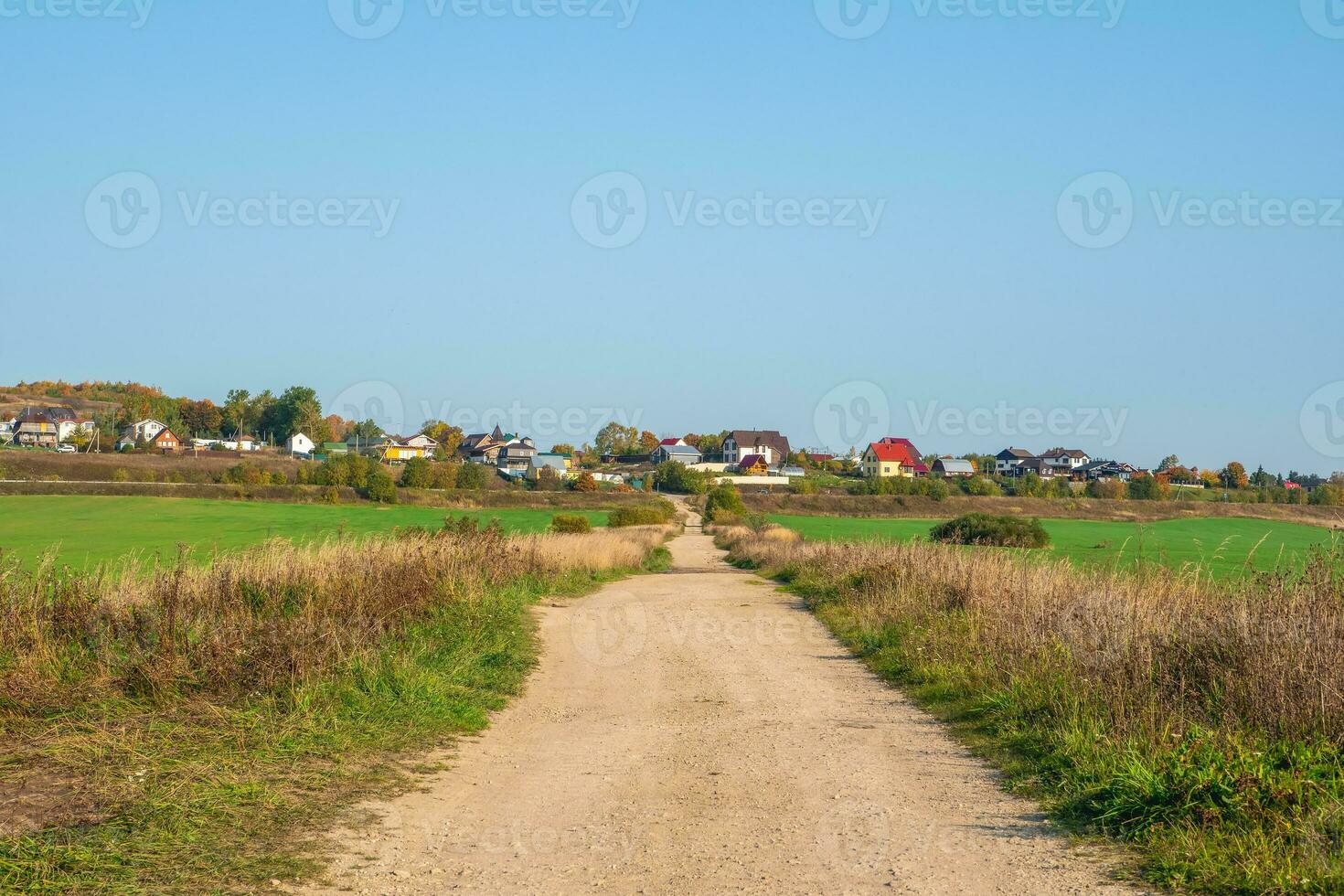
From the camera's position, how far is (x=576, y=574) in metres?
28.1

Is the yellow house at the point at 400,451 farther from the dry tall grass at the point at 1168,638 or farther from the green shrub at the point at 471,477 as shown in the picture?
the dry tall grass at the point at 1168,638

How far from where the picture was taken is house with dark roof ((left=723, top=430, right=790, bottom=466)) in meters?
163

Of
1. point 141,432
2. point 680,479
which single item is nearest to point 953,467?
point 680,479

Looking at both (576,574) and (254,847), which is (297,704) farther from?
(576,574)

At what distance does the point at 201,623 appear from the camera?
10547mm

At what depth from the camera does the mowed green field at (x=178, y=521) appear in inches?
1686

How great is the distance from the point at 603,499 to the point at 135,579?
7366 cm

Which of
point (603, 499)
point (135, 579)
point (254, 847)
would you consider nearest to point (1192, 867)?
point (254, 847)

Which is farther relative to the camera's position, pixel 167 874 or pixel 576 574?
pixel 576 574

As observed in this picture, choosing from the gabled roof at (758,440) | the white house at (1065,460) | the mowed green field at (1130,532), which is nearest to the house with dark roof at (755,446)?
the gabled roof at (758,440)

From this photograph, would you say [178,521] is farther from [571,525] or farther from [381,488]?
[571,525]

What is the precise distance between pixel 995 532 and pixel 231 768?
1719 inches

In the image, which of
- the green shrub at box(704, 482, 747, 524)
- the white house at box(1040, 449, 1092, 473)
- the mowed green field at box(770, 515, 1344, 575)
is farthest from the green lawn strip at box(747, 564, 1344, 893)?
the white house at box(1040, 449, 1092, 473)

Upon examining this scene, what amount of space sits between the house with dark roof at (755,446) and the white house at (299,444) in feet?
205
